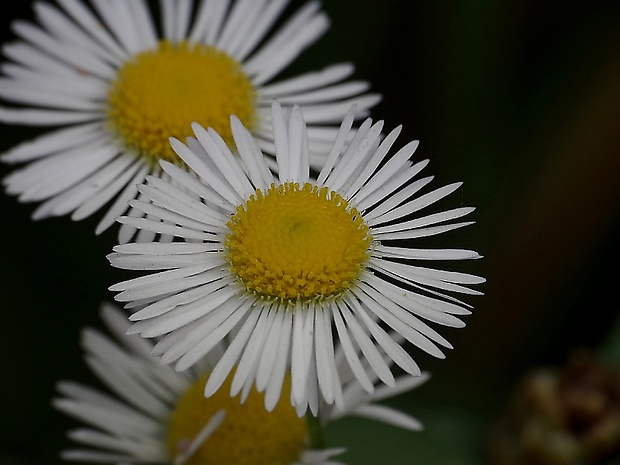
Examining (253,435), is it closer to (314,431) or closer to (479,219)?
(314,431)

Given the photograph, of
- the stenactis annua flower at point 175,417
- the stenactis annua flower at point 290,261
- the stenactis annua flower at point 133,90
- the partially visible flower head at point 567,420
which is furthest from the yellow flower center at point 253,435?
the partially visible flower head at point 567,420

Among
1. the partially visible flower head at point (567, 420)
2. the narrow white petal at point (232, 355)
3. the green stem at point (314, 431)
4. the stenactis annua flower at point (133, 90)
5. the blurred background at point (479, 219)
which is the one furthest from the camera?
the blurred background at point (479, 219)

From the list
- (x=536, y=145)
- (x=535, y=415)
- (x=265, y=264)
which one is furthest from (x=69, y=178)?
(x=536, y=145)

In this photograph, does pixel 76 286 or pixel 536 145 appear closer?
pixel 76 286

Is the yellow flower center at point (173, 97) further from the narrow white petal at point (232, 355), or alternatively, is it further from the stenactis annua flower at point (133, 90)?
the narrow white petal at point (232, 355)

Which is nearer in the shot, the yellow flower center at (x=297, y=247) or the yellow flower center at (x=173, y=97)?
the yellow flower center at (x=297, y=247)

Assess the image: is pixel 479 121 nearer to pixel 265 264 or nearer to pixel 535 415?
pixel 535 415

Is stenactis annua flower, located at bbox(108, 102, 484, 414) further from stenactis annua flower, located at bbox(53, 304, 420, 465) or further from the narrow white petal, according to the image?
stenactis annua flower, located at bbox(53, 304, 420, 465)
